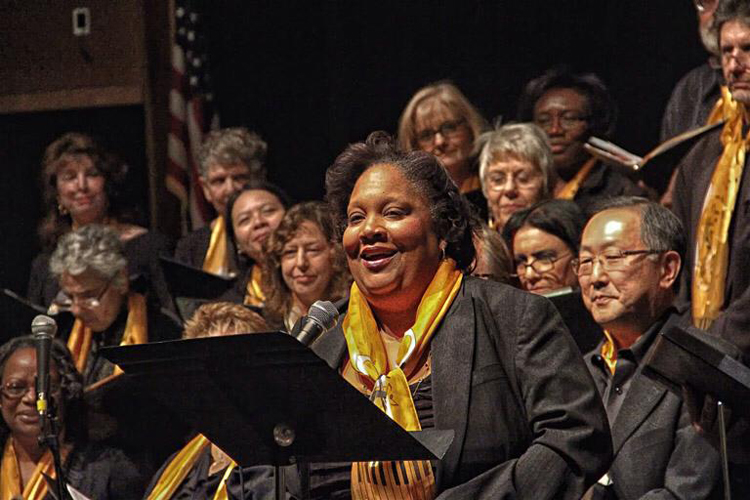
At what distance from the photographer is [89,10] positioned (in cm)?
699

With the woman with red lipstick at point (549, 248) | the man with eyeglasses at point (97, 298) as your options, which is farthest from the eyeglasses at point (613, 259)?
the man with eyeglasses at point (97, 298)

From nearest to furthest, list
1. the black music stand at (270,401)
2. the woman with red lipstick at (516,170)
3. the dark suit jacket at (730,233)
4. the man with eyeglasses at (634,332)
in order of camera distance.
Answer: the black music stand at (270,401), the man with eyeglasses at (634,332), the dark suit jacket at (730,233), the woman with red lipstick at (516,170)

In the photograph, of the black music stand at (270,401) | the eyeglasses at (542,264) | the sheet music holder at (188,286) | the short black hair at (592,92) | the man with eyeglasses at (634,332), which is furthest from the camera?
the short black hair at (592,92)

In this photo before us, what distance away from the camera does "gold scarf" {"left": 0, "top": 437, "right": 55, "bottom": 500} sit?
4750mm

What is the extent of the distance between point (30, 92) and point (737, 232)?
4.08 m

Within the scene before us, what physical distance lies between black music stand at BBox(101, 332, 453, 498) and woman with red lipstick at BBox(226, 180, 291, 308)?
8.76 feet

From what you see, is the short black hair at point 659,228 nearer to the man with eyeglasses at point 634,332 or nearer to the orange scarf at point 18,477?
the man with eyeglasses at point 634,332

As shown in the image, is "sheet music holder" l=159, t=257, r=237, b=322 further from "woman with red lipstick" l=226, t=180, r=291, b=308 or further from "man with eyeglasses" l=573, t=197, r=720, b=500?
"man with eyeglasses" l=573, t=197, r=720, b=500

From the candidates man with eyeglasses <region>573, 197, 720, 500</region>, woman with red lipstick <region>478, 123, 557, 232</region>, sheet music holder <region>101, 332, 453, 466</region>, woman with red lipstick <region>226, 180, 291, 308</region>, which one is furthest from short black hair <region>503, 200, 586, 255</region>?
sheet music holder <region>101, 332, 453, 466</region>

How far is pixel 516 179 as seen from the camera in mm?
5051

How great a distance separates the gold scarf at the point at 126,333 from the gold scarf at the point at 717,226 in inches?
85.8

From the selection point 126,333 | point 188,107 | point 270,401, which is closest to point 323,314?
point 270,401

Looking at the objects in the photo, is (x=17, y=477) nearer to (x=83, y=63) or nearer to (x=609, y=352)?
(x=609, y=352)

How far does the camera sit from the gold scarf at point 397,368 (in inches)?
117
